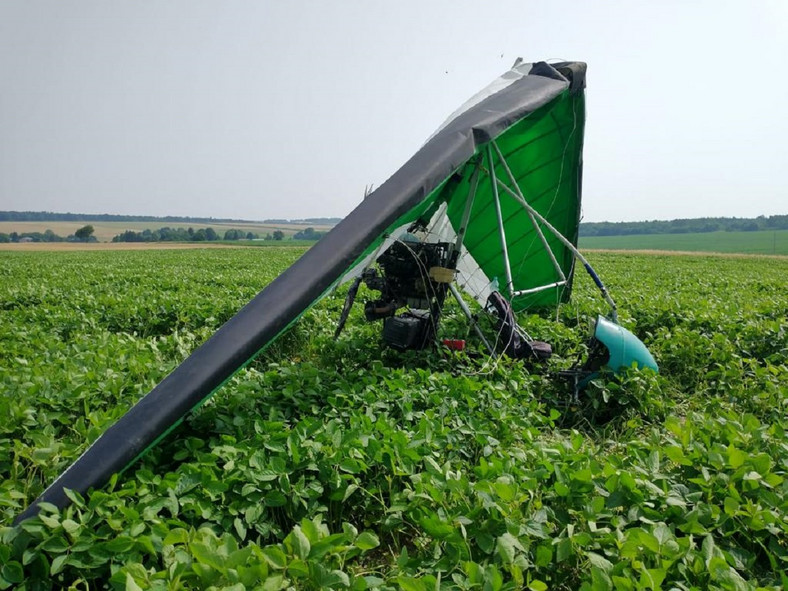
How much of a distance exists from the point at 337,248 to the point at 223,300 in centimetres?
631

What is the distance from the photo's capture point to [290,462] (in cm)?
240

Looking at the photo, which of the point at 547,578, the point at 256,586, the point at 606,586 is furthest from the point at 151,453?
the point at 606,586

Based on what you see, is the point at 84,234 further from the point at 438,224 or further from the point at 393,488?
the point at 393,488

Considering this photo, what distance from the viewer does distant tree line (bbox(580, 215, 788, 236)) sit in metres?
115

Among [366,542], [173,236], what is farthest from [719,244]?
[173,236]

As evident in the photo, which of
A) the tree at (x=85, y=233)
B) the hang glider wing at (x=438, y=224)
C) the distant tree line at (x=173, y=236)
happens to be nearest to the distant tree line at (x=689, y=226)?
the distant tree line at (x=173, y=236)

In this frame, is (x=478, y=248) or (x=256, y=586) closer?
(x=256, y=586)

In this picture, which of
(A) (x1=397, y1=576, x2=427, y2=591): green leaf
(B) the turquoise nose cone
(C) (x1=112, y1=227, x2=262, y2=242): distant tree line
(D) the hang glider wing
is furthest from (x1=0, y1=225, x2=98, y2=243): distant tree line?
(A) (x1=397, y1=576, x2=427, y2=591): green leaf

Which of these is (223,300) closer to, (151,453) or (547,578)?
(151,453)

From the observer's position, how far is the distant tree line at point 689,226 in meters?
115

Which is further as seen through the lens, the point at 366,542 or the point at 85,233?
the point at 85,233

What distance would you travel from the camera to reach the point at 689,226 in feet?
408

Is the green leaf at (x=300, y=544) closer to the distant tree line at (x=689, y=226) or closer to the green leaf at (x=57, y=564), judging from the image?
the green leaf at (x=57, y=564)

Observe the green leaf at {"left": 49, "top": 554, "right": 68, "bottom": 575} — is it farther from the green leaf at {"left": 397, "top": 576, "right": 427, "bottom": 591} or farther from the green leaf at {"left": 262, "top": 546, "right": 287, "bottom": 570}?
the green leaf at {"left": 397, "top": 576, "right": 427, "bottom": 591}
